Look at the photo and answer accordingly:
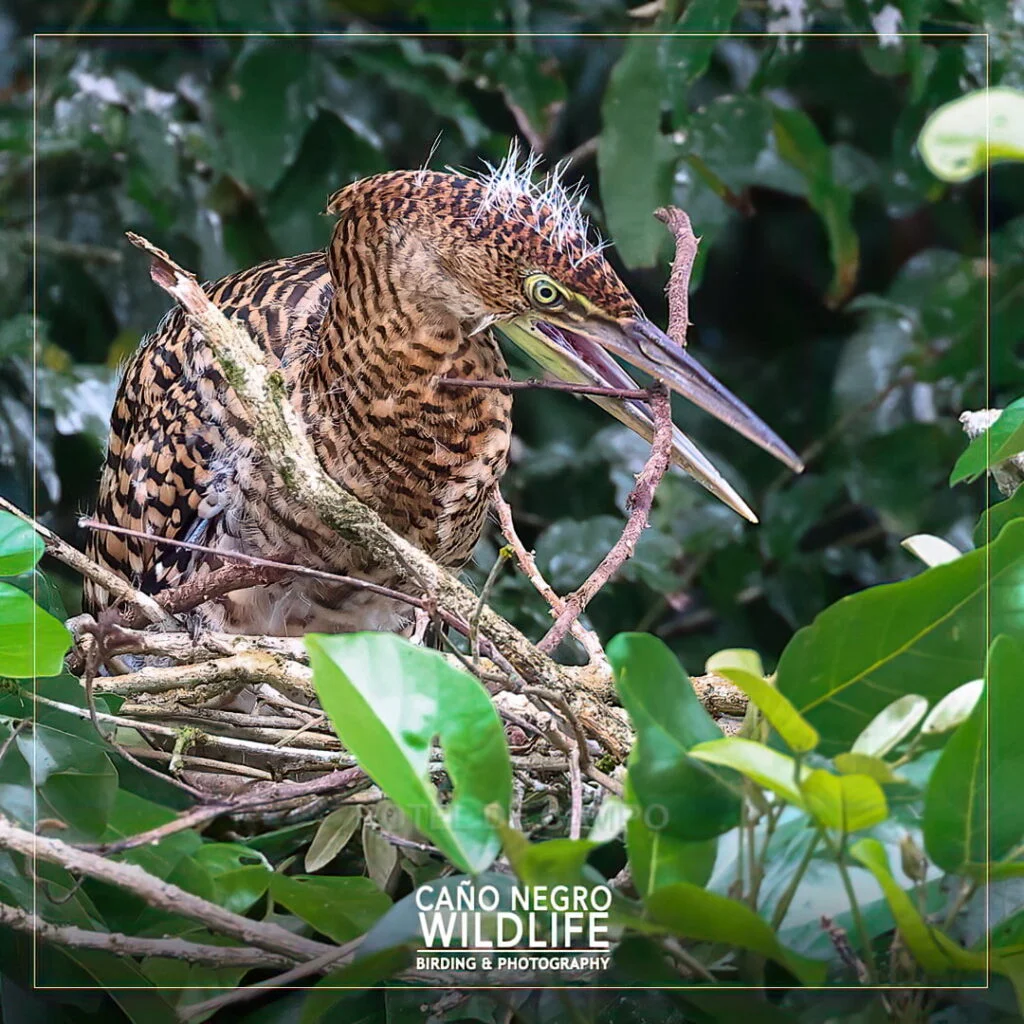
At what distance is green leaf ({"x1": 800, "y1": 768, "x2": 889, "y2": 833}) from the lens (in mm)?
481

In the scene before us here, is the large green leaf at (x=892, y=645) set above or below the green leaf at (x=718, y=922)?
above

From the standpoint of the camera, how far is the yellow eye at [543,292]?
810mm

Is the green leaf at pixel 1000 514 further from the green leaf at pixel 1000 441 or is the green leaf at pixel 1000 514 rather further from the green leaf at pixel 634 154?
the green leaf at pixel 634 154

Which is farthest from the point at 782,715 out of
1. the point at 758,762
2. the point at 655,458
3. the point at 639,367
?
the point at 639,367

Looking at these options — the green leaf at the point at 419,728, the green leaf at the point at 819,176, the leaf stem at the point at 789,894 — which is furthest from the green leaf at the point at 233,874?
the green leaf at the point at 819,176

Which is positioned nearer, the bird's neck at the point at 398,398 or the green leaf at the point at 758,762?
the green leaf at the point at 758,762

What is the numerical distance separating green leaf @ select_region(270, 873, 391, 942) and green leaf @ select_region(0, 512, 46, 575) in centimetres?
21

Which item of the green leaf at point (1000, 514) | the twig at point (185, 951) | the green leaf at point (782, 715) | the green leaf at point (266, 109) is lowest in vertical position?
the twig at point (185, 951)

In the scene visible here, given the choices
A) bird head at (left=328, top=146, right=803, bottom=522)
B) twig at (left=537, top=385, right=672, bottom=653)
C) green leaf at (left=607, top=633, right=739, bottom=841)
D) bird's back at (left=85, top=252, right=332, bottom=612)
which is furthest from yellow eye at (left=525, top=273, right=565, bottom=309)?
green leaf at (left=607, top=633, right=739, bottom=841)

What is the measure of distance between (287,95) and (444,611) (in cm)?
50

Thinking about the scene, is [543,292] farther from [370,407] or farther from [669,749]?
[669,749]

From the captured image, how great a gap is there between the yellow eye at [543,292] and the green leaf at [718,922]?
405 mm

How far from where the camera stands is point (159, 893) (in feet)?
1.87

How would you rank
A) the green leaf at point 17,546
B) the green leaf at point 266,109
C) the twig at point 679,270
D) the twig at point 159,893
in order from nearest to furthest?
the twig at point 159,893 → the green leaf at point 17,546 → the twig at point 679,270 → the green leaf at point 266,109
